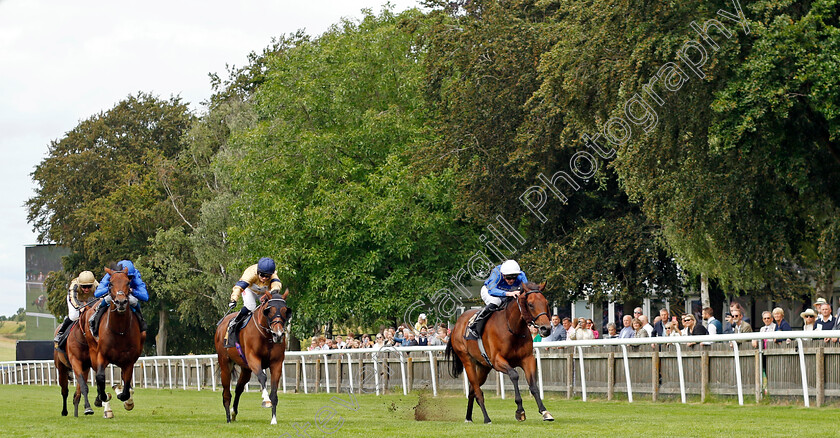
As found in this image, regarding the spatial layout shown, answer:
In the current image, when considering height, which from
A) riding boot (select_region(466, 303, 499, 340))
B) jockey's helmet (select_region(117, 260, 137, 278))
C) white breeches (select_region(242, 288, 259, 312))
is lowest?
riding boot (select_region(466, 303, 499, 340))

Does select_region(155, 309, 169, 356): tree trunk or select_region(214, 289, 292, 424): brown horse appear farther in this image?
select_region(155, 309, 169, 356): tree trunk

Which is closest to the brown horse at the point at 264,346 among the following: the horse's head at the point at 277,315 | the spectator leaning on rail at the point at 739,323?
the horse's head at the point at 277,315

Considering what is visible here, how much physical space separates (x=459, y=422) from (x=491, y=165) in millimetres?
19454

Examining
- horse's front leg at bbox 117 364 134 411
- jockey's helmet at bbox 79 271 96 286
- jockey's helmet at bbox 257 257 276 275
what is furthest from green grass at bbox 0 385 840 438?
jockey's helmet at bbox 79 271 96 286

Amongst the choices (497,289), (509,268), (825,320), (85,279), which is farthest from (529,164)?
(509,268)

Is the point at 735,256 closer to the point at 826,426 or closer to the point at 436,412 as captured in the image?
the point at 436,412

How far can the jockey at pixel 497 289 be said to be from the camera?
13.9 metres

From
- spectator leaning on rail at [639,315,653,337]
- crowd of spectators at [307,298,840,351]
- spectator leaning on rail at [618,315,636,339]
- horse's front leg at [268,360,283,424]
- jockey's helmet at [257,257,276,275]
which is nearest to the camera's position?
horse's front leg at [268,360,283,424]

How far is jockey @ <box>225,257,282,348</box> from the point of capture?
47.9 feet

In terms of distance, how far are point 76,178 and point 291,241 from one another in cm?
2159

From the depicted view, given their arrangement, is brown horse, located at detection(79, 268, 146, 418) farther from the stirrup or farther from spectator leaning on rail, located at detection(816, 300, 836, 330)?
spectator leaning on rail, located at detection(816, 300, 836, 330)

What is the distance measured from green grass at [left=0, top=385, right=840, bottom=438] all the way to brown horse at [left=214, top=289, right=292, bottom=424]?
46 cm

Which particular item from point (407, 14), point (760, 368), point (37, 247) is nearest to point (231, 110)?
point (407, 14)

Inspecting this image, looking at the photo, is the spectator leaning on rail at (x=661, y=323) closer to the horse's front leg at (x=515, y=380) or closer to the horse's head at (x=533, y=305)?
the horse's front leg at (x=515, y=380)
